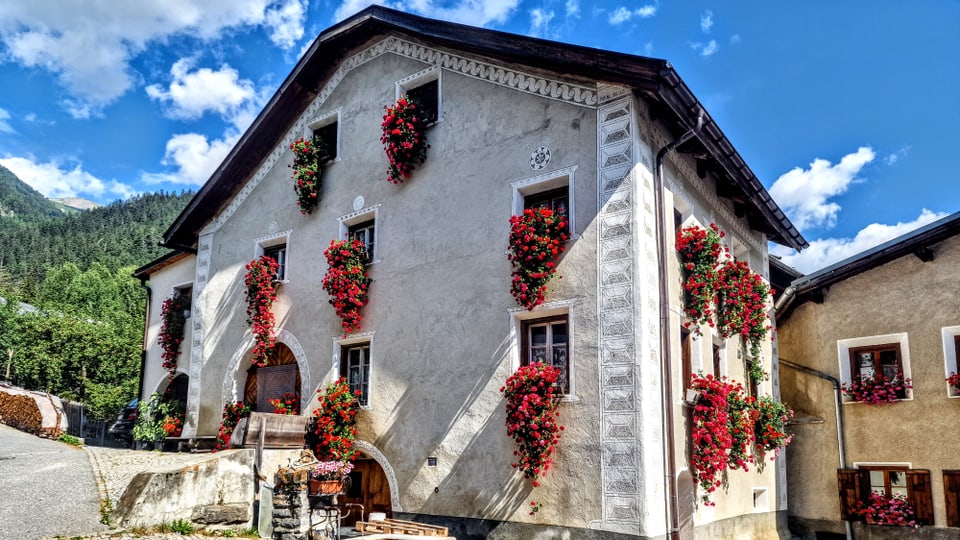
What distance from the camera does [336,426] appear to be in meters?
12.6

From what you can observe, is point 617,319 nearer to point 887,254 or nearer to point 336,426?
point 336,426

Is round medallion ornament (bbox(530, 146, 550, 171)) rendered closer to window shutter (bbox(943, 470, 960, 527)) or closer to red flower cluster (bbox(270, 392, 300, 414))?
red flower cluster (bbox(270, 392, 300, 414))

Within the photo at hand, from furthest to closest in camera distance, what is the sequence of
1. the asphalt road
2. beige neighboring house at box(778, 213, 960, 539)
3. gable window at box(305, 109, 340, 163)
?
gable window at box(305, 109, 340, 163), beige neighboring house at box(778, 213, 960, 539), the asphalt road

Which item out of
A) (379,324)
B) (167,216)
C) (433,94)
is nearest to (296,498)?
(379,324)

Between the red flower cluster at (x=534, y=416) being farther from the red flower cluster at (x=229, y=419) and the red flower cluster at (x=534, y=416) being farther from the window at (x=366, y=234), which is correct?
the red flower cluster at (x=229, y=419)

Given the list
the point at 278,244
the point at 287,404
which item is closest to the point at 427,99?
the point at 278,244

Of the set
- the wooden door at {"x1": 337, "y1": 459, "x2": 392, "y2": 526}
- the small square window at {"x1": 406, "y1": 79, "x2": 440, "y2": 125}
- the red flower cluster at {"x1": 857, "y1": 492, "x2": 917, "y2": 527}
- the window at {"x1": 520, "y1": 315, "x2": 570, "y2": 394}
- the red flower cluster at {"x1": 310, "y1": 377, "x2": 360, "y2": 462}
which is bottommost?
the red flower cluster at {"x1": 857, "y1": 492, "x2": 917, "y2": 527}

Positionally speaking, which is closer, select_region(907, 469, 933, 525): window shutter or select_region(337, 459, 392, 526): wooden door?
select_region(337, 459, 392, 526): wooden door

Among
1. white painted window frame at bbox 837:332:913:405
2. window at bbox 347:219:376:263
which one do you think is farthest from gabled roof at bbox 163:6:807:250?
window at bbox 347:219:376:263

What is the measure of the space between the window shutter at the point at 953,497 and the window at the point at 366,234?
1066 cm

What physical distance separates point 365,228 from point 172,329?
21.6 ft

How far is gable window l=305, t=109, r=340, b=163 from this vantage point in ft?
49.2

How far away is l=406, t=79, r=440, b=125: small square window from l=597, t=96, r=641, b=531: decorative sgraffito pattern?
348cm

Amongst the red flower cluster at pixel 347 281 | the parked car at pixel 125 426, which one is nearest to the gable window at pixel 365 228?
the red flower cluster at pixel 347 281
